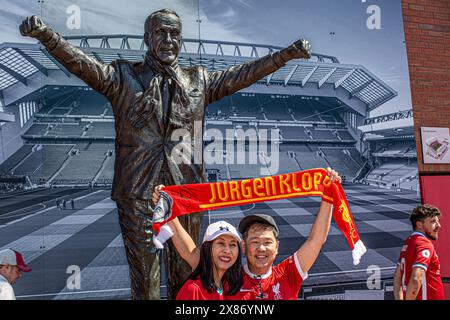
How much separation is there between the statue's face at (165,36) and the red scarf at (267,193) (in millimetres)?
824

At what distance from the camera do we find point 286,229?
366 centimetres

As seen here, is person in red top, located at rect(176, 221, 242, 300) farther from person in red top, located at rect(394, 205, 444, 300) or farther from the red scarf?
person in red top, located at rect(394, 205, 444, 300)

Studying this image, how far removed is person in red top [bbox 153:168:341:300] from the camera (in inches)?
67.1

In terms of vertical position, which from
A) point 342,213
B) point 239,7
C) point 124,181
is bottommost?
point 342,213

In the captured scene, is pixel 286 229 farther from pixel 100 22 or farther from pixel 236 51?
pixel 100 22

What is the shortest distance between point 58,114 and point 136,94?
1.64 metres

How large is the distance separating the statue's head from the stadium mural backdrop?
4.36 feet

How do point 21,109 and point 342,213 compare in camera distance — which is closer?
point 342,213

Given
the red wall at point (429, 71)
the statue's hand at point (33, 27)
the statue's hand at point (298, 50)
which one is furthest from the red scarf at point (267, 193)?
the red wall at point (429, 71)

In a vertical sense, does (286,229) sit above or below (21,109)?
below

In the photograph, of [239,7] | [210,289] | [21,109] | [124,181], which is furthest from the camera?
[239,7]

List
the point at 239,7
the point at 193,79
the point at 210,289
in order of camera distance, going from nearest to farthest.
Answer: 1. the point at 210,289
2. the point at 193,79
3. the point at 239,7

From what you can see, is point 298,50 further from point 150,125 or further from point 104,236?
point 104,236
